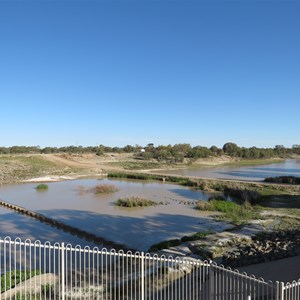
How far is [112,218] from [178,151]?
3221 inches

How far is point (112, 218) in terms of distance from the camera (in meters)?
22.7

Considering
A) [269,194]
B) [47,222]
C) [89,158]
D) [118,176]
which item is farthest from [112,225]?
[89,158]

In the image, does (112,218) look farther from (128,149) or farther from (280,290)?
(128,149)

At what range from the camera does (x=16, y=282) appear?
31.7ft

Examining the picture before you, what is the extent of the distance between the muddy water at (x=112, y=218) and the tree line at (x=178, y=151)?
5907cm

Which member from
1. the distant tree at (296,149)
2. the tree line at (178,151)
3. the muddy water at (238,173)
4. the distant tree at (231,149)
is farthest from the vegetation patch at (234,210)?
the distant tree at (296,149)

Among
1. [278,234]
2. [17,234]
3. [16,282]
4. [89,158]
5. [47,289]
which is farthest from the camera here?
[89,158]

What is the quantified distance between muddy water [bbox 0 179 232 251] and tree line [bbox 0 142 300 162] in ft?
194

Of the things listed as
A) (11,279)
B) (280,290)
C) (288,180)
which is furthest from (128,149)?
(280,290)

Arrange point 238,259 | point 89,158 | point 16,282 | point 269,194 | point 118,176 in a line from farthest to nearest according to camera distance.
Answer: point 89,158 < point 118,176 < point 269,194 < point 238,259 < point 16,282

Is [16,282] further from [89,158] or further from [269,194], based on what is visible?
[89,158]

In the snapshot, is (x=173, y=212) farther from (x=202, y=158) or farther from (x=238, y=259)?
(x=202, y=158)

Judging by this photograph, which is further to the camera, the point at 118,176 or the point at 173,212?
the point at 118,176

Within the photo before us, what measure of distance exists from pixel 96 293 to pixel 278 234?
10.4 m
